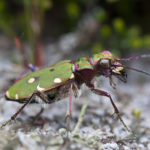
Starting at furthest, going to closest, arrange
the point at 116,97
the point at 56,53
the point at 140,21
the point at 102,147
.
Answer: the point at 140,21
the point at 56,53
the point at 116,97
the point at 102,147

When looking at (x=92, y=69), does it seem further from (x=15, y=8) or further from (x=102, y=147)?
(x=15, y=8)

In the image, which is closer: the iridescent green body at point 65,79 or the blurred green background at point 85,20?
the iridescent green body at point 65,79

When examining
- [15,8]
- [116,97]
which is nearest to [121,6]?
[116,97]

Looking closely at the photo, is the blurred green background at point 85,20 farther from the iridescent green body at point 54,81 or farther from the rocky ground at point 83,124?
the iridescent green body at point 54,81

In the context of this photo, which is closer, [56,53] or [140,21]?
[56,53]

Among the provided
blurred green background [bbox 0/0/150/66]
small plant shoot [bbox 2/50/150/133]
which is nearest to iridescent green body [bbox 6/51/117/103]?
small plant shoot [bbox 2/50/150/133]

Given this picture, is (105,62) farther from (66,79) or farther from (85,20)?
(85,20)

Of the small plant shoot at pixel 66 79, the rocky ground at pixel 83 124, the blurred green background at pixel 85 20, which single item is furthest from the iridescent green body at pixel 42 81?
the blurred green background at pixel 85 20
